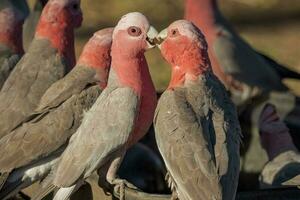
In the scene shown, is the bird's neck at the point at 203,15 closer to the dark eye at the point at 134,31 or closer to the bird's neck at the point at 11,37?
the bird's neck at the point at 11,37

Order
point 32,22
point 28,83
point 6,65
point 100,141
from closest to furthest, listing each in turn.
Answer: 1. point 100,141
2. point 28,83
3. point 6,65
4. point 32,22

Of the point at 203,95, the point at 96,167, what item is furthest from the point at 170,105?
the point at 96,167

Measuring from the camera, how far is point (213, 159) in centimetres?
418

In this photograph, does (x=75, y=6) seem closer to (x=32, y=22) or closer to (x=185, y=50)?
(x=185, y=50)

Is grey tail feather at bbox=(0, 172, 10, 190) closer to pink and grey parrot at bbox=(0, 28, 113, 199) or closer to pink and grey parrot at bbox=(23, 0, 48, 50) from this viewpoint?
pink and grey parrot at bbox=(0, 28, 113, 199)

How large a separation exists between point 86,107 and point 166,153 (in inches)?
30.6

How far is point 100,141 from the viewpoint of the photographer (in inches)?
177

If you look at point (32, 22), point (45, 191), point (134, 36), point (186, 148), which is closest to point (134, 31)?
point (134, 36)

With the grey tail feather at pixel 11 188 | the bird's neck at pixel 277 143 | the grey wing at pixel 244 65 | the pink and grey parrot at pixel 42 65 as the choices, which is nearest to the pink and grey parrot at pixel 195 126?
the grey tail feather at pixel 11 188

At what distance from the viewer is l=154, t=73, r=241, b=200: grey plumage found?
162 inches

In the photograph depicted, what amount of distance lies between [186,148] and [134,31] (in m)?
0.82

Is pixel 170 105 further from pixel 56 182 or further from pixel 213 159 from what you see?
pixel 56 182

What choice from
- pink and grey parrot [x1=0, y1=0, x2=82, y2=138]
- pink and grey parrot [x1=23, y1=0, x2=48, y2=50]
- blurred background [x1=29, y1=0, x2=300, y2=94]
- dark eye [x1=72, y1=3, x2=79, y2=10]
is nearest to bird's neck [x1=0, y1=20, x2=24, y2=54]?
pink and grey parrot [x1=0, y1=0, x2=82, y2=138]

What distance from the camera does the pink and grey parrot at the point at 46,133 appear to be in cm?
486
